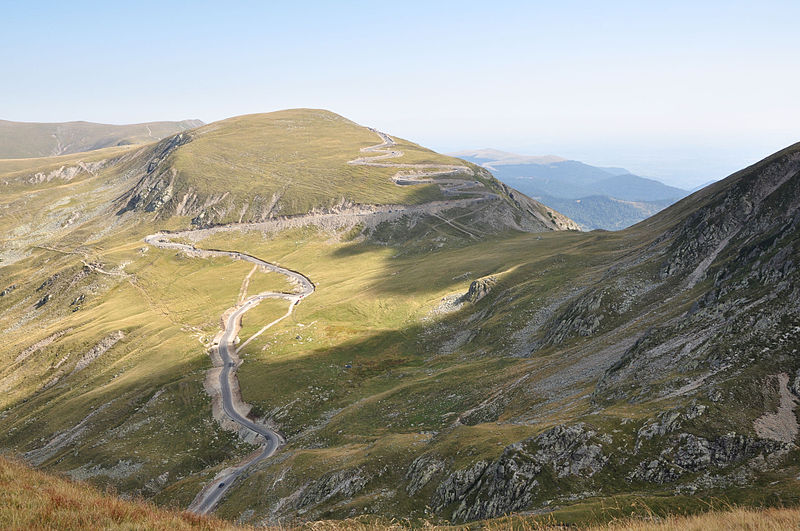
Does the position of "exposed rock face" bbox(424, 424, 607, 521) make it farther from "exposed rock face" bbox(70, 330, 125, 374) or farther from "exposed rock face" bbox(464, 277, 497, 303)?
"exposed rock face" bbox(70, 330, 125, 374)

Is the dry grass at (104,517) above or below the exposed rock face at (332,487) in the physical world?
above

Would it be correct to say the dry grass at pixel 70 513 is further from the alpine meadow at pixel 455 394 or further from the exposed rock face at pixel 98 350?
the exposed rock face at pixel 98 350

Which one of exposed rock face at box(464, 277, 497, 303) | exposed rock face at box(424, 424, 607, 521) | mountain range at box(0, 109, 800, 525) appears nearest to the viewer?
Result: mountain range at box(0, 109, 800, 525)

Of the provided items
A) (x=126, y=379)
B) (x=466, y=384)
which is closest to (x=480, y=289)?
(x=466, y=384)

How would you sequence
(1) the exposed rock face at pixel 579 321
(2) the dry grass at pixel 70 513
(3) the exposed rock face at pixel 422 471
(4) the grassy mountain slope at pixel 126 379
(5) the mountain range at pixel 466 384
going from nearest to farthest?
(2) the dry grass at pixel 70 513, (5) the mountain range at pixel 466 384, (3) the exposed rock face at pixel 422 471, (1) the exposed rock face at pixel 579 321, (4) the grassy mountain slope at pixel 126 379

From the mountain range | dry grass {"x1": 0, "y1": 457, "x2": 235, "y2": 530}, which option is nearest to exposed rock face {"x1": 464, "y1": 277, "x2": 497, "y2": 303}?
the mountain range

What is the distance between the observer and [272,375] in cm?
10256

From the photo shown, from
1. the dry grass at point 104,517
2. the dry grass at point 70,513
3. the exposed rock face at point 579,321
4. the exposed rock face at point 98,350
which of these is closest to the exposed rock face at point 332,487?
the dry grass at point 70,513

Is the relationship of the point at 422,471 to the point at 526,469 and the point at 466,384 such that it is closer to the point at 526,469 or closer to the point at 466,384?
the point at 526,469

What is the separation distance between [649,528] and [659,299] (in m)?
63.4

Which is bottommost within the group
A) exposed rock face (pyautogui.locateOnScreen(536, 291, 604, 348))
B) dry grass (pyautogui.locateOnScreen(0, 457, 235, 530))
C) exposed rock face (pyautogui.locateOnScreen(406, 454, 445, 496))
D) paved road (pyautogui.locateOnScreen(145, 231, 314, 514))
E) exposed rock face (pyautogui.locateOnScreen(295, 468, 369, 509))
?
paved road (pyautogui.locateOnScreen(145, 231, 314, 514))

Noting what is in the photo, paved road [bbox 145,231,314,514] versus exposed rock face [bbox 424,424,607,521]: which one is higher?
exposed rock face [bbox 424,424,607,521]

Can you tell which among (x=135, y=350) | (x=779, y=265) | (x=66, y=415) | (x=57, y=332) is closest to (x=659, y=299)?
(x=779, y=265)

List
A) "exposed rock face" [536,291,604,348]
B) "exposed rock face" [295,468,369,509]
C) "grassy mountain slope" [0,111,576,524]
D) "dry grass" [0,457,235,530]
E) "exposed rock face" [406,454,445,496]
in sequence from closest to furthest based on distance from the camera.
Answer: "dry grass" [0,457,235,530], "exposed rock face" [406,454,445,496], "exposed rock face" [295,468,369,509], "exposed rock face" [536,291,604,348], "grassy mountain slope" [0,111,576,524]
